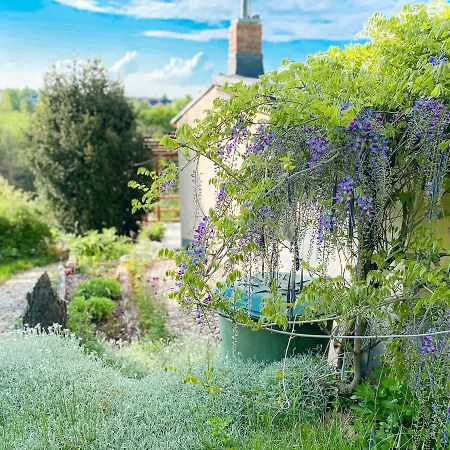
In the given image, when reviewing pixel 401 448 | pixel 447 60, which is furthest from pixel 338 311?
pixel 447 60

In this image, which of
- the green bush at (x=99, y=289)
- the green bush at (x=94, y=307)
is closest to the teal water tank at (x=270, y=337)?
the green bush at (x=94, y=307)

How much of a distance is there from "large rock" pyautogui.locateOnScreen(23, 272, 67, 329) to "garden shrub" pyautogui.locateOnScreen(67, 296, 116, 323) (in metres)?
1.11

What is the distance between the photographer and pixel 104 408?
330cm

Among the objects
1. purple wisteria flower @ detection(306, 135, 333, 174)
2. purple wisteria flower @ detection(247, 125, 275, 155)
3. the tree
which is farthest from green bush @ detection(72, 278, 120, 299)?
purple wisteria flower @ detection(306, 135, 333, 174)

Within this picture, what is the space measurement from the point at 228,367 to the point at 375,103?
1.90 m

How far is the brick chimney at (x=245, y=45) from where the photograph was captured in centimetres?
906

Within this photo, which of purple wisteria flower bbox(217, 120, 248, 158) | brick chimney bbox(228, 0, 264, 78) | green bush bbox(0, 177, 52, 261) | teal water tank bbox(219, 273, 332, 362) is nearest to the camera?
purple wisteria flower bbox(217, 120, 248, 158)

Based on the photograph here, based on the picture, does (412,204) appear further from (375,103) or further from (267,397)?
(267,397)

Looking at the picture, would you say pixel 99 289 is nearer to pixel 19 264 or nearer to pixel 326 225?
pixel 19 264

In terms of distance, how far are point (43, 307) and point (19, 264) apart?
17.0 feet

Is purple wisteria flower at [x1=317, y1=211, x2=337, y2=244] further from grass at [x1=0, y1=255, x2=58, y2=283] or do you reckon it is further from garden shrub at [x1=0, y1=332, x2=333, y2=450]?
grass at [x1=0, y1=255, x2=58, y2=283]

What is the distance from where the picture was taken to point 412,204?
10.9 ft

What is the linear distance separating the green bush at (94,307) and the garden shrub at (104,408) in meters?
2.49

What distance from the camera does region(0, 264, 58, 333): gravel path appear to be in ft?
20.8
